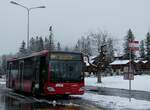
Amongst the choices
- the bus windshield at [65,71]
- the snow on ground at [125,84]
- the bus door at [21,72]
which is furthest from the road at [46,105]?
the snow on ground at [125,84]

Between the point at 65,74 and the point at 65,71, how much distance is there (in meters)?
0.18

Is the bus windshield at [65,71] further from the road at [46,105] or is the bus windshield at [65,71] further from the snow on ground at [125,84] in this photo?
the snow on ground at [125,84]

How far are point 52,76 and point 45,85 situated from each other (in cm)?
66

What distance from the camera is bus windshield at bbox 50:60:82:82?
25.5 meters

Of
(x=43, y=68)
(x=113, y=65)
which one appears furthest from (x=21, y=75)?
(x=113, y=65)

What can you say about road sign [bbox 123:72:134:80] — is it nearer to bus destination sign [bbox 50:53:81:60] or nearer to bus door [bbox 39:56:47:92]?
bus destination sign [bbox 50:53:81:60]

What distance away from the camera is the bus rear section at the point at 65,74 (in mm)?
25391

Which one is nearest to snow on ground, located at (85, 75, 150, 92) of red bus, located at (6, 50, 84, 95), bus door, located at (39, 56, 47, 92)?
red bus, located at (6, 50, 84, 95)

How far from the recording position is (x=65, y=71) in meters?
26.0

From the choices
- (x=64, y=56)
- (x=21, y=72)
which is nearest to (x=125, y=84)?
(x=21, y=72)

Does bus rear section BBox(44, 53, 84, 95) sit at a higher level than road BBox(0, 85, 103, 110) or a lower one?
higher

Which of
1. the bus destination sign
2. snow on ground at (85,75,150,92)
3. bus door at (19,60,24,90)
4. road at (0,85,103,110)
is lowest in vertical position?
snow on ground at (85,75,150,92)

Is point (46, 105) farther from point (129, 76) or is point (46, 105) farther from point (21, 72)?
point (21, 72)

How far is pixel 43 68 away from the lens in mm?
26125
